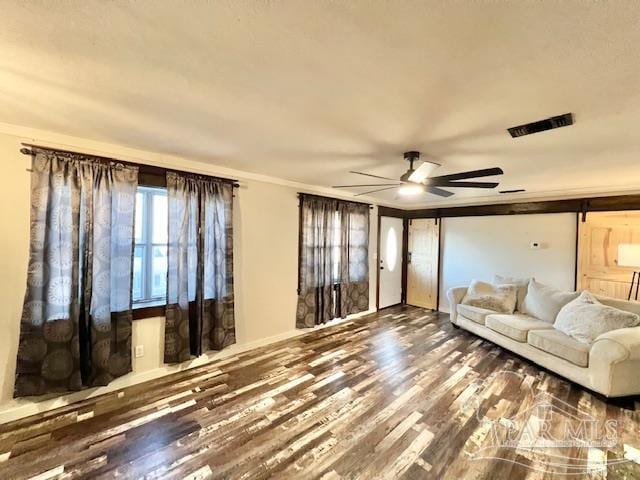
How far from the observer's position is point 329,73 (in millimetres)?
1483

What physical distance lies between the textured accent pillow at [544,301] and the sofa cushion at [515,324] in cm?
10

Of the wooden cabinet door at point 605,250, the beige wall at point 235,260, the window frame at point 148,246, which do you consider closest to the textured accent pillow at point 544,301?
the wooden cabinet door at point 605,250

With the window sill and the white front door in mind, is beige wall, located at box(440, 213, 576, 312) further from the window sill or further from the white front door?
the window sill

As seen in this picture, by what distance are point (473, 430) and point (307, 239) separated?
118 inches

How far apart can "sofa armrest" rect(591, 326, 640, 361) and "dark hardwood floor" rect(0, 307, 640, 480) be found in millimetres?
521

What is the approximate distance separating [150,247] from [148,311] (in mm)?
692

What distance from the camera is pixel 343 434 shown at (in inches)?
86.4

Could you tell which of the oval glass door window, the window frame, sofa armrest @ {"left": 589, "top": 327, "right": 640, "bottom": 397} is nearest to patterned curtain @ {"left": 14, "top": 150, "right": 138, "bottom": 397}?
the window frame

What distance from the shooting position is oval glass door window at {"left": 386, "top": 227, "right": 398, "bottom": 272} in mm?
6133

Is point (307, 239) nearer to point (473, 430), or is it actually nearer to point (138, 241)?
point (138, 241)

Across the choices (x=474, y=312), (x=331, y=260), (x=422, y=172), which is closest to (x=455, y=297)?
(x=474, y=312)

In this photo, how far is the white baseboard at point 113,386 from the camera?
233cm

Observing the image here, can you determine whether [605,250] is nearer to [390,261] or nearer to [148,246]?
[390,261]

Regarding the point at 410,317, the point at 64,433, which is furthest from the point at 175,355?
the point at 410,317
